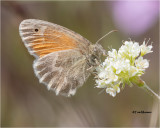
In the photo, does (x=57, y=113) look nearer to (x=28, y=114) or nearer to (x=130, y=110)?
(x=28, y=114)

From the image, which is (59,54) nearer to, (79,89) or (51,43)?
(51,43)

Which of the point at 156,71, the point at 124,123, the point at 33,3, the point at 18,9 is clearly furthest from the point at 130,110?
the point at 33,3

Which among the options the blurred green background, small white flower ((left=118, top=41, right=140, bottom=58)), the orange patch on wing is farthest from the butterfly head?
the blurred green background

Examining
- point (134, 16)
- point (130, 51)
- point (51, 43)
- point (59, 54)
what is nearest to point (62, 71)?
point (59, 54)

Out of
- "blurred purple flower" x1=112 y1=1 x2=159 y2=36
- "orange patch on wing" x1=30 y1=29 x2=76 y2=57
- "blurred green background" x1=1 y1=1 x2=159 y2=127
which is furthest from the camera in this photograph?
"blurred purple flower" x1=112 y1=1 x2=159 y2=36

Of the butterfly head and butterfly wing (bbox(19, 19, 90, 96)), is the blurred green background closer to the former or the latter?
butterfly wing (bbox(19, 19, 90, 96))

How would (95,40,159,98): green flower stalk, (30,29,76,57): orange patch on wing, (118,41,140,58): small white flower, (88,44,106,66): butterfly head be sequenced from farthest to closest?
1. (30,29,76,57): orange patch on wing
2. (88,44,106,66): butterfly head
3. (118,41,140,58): small white flower
4. (95,40,159,98): green flower stalk
